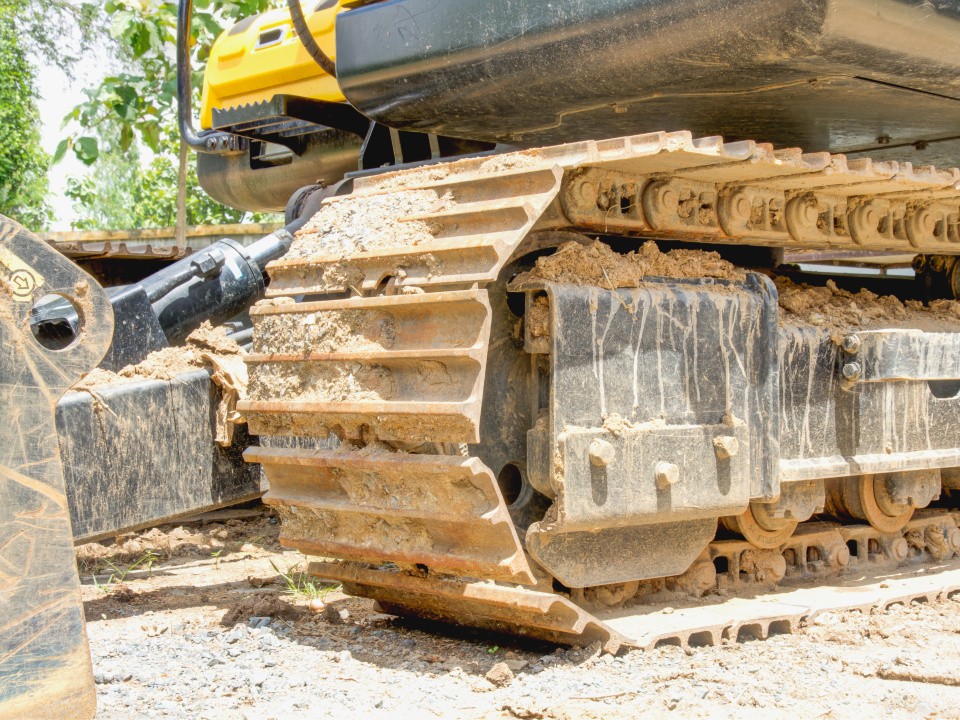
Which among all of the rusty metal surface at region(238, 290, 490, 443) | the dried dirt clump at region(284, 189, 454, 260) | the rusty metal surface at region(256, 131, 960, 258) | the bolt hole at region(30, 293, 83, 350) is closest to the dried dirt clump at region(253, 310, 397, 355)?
the rusty metal surface at region(238, 290, 490, 443)

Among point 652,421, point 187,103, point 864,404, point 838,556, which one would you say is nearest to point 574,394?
point 652,421

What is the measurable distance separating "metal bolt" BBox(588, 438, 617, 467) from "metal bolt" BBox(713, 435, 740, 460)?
45cm

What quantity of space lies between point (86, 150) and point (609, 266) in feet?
28.0

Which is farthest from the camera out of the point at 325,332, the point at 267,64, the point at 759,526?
the point at 267,64

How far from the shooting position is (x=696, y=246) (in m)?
4.31

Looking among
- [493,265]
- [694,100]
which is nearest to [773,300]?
[694,100]

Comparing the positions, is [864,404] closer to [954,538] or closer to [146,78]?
[954,538]

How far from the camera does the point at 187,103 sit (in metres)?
5.29

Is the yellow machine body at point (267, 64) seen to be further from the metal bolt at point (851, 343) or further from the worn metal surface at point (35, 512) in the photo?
the worn metal surface at point (35, 512)

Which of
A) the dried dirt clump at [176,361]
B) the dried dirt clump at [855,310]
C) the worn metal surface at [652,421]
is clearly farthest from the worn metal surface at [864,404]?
the dried dirt clump at [176,361]

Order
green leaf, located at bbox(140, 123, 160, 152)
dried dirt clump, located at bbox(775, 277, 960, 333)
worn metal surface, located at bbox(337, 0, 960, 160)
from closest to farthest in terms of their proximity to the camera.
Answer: worn metal surface, located at bbox(337, 0, 960, 160) → dried dirt clump, located at bbox(775, 277, 960, 333) → green leaf, located at bbox(140, 123, 160, 152)

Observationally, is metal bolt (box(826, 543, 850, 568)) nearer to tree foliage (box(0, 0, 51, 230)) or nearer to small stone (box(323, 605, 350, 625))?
small stone (box(323, 605, 350, 625))

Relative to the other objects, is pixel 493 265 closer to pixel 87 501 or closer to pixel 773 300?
pixel 773 300

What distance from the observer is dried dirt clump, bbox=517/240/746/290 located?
3.58 meters
